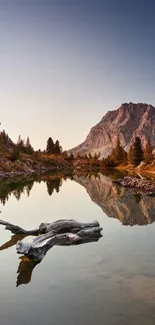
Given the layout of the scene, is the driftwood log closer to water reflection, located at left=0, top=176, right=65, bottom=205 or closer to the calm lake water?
the calm lake water

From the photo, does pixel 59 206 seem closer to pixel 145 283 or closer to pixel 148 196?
pixel 148 196

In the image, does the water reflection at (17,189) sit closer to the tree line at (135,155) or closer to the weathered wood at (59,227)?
the weathered wood at (59,227)

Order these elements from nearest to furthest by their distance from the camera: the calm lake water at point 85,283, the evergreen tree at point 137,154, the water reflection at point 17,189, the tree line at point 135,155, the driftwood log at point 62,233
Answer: the calm lake water at point 85,283 → the driftwood log at point 62,233 → the water reflection at point 17,189 → the evergreen tree at point 137,154 → the tree line at point 135,155

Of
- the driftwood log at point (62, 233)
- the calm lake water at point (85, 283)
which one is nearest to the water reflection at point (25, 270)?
the calm lake water at point (85, 283)

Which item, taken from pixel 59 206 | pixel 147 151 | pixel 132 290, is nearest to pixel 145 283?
pixel 132 290

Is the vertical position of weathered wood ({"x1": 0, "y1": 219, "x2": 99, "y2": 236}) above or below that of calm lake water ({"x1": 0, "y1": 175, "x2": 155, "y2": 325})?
above

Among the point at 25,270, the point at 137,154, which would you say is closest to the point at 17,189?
the point at 25,270

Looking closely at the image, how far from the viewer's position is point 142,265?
14.1 metres

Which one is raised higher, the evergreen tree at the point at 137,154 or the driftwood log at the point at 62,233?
the evergreen tree at the point at 137,154

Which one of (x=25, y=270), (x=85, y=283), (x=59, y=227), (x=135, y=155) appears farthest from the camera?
(x=135, y=155)

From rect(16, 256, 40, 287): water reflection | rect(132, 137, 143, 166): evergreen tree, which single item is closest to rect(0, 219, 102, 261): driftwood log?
rect(16, 256, 40, 287): water reflection

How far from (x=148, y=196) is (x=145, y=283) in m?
28.8

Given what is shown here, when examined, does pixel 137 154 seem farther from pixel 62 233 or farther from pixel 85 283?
pixel 85 283

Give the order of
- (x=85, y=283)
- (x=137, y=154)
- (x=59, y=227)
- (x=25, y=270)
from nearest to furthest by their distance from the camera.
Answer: (x=85, y=283), (x=25, y=270), (x=59, y=227), (x=137, y=154)
